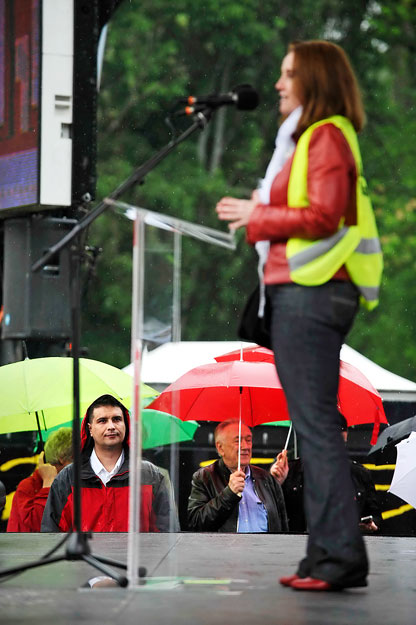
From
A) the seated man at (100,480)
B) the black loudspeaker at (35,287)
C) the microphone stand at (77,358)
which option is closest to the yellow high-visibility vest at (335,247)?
the microphone stand at (77,358)

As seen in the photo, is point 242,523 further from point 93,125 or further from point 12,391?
point 93,125

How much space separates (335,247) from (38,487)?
3973 mm

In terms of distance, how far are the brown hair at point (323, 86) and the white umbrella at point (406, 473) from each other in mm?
3387

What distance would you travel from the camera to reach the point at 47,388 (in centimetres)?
814

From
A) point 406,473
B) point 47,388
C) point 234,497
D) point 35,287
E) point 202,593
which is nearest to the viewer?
point 202,593

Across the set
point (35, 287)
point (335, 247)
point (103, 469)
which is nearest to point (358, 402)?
point (103, 469)

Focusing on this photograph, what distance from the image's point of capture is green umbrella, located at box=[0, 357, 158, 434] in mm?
7973

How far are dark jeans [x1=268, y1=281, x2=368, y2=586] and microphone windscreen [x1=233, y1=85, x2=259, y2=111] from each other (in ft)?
2.41

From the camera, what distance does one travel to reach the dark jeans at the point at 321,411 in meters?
3.84

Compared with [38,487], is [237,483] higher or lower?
higher

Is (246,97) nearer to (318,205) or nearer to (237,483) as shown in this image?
(318,205)

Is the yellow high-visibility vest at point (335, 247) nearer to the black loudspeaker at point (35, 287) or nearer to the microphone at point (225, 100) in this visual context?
the microphone at point (225, 100)

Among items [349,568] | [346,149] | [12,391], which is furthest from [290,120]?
[12,391]

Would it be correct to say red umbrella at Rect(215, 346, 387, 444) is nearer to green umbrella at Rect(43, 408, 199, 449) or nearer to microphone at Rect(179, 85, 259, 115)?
microphone at Rect(179, 85, 259, 115)
